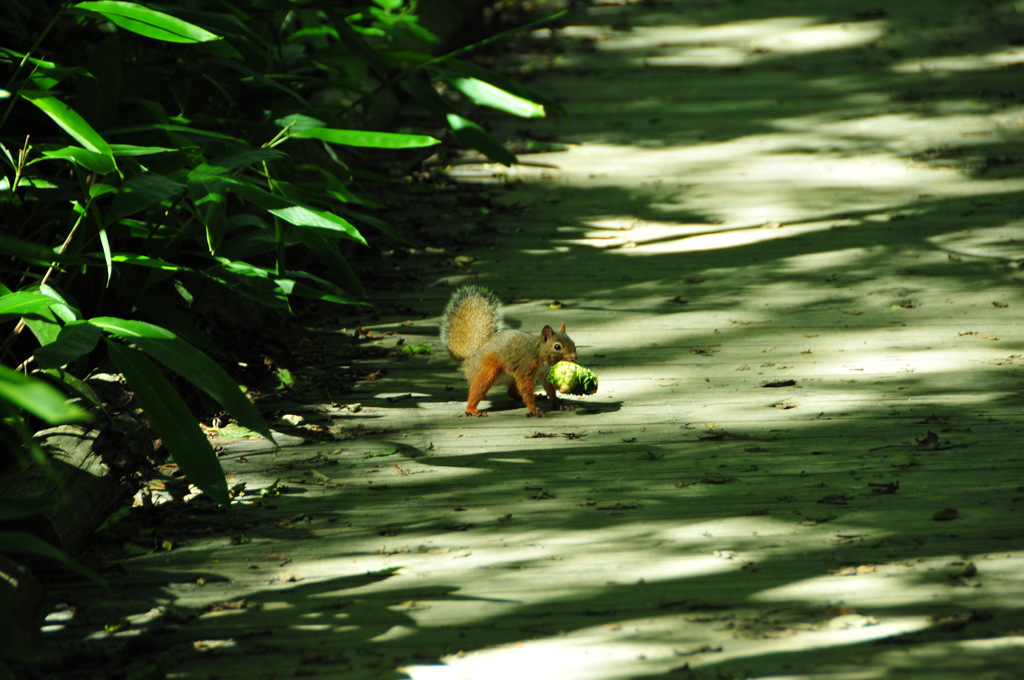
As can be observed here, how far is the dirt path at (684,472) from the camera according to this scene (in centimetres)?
169

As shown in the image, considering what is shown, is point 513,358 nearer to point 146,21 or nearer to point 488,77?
point 488,77

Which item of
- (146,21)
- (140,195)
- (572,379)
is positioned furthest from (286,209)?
(572,379)

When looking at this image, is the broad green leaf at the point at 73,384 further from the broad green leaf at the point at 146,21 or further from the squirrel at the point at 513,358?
the squirrel at the point at 513,358

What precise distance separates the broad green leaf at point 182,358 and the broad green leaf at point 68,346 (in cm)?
3

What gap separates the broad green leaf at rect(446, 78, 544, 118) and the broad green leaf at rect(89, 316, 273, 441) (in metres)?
1.52

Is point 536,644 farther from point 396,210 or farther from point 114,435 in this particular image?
point 396,210

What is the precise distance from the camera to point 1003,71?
6.57 meters

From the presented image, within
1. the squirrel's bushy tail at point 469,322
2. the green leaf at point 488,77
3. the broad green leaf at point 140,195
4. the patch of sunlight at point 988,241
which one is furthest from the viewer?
the patch of sunlight at point 988,241

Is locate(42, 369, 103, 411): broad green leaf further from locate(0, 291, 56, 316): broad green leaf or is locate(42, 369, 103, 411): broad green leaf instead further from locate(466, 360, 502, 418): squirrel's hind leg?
locate(466, 360, 502, 418): squirrel's hind leg

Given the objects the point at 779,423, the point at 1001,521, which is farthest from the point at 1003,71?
the point at 1001,521

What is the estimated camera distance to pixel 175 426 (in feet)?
6.43

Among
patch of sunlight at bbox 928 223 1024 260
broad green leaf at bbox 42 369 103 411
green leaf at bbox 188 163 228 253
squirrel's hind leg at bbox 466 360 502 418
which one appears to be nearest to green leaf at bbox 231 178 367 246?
green leaf at bbox 188 163 228 253

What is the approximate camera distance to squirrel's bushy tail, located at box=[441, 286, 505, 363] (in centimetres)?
309

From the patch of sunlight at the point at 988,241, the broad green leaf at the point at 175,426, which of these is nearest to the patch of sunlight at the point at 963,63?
the patch of sunlight at the point at 988,241
